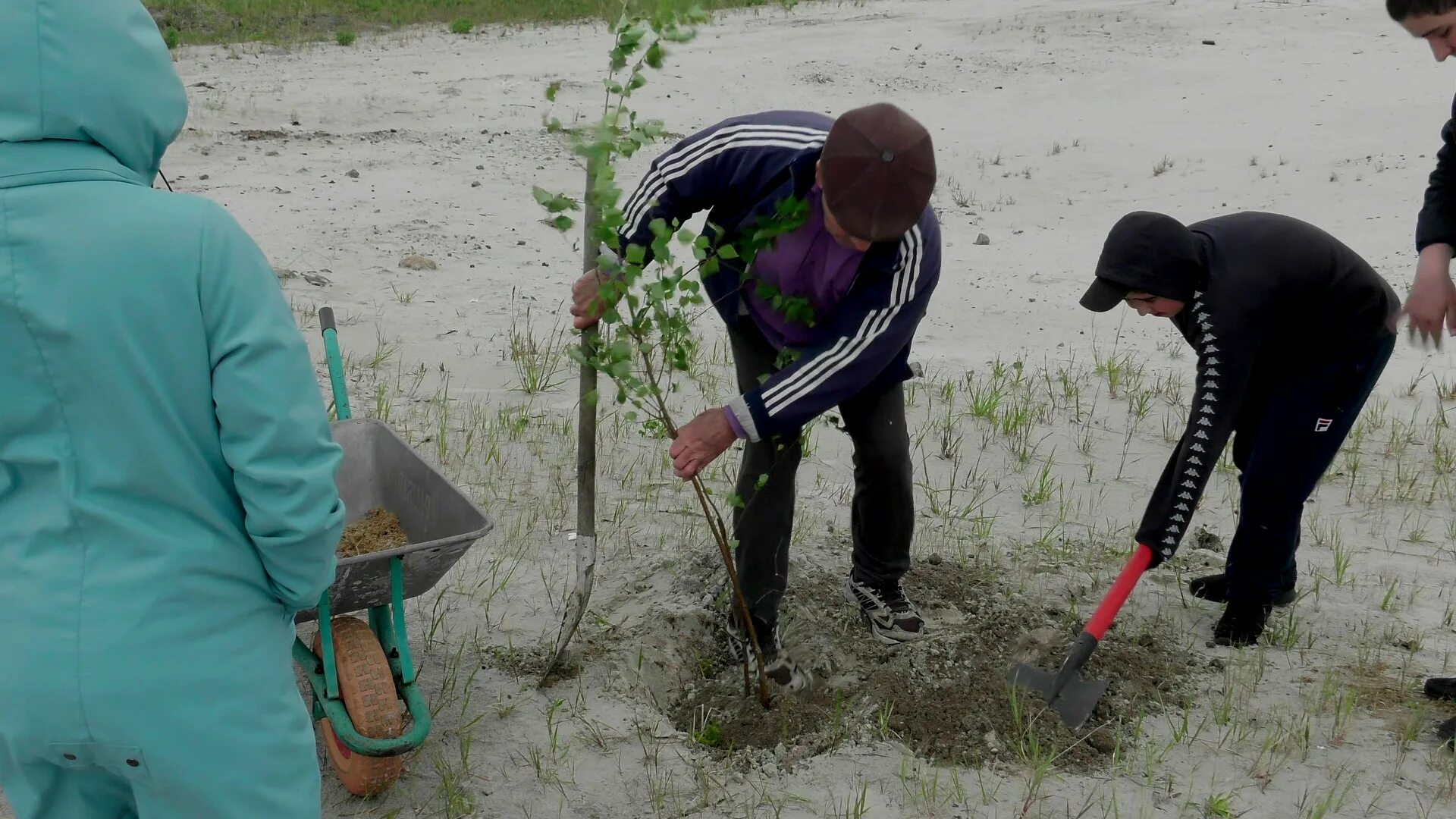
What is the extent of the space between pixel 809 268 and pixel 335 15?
13454 millimetres

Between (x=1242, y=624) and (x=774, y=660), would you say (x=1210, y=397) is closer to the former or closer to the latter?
(x=1242, y=624)

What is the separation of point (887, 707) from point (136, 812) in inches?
76.7

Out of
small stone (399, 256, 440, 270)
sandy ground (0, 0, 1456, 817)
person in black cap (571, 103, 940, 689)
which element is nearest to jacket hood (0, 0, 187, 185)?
person in black cap (571, 103, 940, 689)

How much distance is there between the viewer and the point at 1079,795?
9.92 ft

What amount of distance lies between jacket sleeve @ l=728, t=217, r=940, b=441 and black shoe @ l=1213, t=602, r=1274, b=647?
163cm

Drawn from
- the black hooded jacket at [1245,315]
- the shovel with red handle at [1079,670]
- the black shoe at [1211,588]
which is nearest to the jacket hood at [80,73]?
the black hooded jacket at [1245,315]

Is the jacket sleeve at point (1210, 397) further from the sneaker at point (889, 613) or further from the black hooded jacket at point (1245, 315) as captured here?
the sneaker at point (889, 613)

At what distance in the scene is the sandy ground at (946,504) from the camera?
10.2 feet

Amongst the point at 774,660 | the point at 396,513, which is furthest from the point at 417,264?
the point at 774,660

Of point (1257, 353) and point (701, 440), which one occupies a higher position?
point (1257, 353)

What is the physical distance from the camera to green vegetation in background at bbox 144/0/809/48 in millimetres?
13344

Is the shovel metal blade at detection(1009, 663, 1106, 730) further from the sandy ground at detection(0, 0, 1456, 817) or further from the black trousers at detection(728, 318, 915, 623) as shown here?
the black trousers at detection(728, 318, 915, 623)

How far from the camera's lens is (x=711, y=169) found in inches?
120

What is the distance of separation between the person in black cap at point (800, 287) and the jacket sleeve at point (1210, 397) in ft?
2.44
